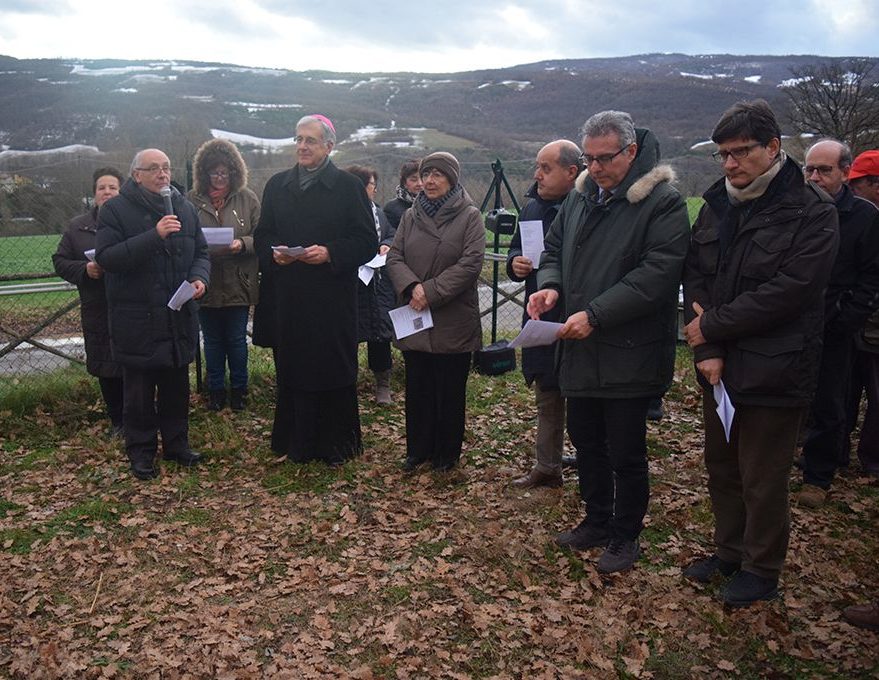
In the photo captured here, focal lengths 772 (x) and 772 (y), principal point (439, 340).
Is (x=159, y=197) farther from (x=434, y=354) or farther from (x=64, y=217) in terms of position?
(x=64, y=217)

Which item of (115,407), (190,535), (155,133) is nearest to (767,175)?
(190,535)

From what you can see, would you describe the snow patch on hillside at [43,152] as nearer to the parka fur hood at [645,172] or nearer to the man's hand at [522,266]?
the man's hand at [522,266]

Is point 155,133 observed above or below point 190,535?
above

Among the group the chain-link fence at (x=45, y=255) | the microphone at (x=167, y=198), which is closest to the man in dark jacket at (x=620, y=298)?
the microphone at (x=167, y=198)

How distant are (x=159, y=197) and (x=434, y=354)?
2197 millimetres

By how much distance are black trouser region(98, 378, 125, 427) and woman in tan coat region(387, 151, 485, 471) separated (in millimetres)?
2498

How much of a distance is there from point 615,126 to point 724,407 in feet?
4.70

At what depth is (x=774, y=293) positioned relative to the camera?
10.6 ft

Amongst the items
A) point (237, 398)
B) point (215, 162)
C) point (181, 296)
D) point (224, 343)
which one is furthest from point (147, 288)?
point (237, 398)

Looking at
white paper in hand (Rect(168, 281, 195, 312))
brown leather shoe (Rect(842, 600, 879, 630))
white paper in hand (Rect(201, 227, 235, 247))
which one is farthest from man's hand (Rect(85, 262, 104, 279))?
brown leather shoe (Rect(842, 600, 879, 630))

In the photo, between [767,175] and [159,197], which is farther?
[159,197]

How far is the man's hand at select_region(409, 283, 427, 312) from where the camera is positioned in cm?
509

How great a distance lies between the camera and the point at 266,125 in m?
54.6

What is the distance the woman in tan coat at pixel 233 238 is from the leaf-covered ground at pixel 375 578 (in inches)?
44.1
